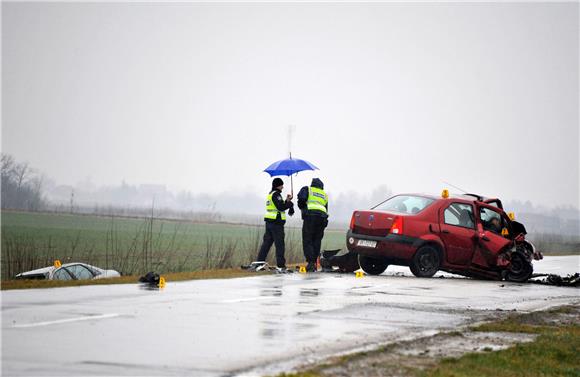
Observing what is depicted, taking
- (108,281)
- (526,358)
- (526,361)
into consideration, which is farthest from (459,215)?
(526,361)

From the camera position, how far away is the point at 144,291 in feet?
52.3

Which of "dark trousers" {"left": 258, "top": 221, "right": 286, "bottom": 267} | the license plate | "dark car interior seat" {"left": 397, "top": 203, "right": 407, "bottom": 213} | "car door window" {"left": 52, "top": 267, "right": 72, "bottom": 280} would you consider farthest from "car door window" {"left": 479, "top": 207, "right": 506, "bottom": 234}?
"car door window" {"left": 52, "top": 267, "right": 72, "bottom": 280}

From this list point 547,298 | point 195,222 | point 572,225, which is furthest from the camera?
point 572,225

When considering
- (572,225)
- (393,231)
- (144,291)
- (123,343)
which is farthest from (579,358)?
(572,225)

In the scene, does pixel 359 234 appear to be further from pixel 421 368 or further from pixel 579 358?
pixel 421 368

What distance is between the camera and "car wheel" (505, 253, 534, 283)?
2305 centimetres

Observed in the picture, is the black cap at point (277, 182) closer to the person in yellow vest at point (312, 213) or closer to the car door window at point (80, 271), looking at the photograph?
the person in yellow vest at point (312, 213)

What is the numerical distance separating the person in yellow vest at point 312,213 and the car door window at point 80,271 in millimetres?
5756

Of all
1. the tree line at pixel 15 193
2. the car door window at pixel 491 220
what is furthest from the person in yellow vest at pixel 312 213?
the tree line at pixel 15 193

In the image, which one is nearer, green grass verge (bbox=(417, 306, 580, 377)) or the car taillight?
green grass verge (bbox=(417, 306, 580, 377))

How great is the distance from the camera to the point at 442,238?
22.6 metres

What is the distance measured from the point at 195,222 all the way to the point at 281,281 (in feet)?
328

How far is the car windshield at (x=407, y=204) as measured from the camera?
75.5ft

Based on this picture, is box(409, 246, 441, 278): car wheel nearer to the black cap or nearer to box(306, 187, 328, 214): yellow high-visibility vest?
box(306, 187, 328, 214): yellow high-visibility vest
